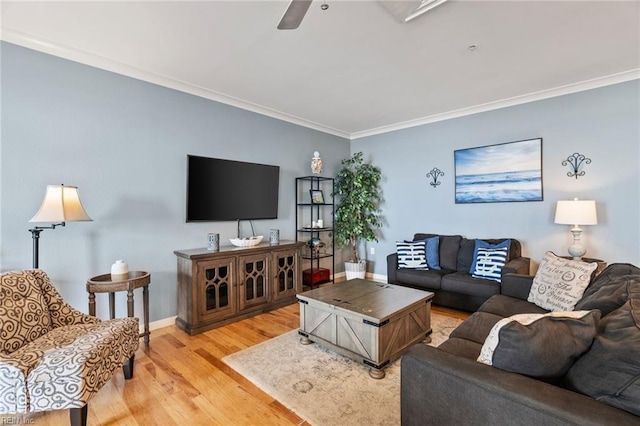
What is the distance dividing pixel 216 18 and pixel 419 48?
5.45 ft

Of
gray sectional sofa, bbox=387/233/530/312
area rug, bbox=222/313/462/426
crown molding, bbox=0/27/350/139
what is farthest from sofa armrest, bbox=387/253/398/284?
crown molding, bbox=0/27/350/139

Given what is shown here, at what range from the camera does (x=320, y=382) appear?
6.97 feet

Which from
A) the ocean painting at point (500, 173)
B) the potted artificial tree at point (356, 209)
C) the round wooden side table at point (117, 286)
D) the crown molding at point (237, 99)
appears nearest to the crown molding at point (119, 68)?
the crown molding at point (237, 99)

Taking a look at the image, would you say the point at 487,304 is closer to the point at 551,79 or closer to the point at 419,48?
the point at 419,48

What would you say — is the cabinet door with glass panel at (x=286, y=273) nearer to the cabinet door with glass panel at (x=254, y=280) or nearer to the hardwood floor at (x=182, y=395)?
the cabinet door with glass panel at (x=254, y=280)

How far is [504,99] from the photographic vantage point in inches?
149

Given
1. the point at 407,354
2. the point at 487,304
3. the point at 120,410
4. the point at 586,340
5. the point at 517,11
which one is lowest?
the point at 120,410

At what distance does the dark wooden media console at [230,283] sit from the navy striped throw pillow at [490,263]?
7.47ft

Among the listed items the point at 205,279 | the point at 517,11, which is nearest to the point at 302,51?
the point at 517,11

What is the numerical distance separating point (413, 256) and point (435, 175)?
138cm

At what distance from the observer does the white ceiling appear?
6.76 ft

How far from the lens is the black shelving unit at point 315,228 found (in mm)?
4574

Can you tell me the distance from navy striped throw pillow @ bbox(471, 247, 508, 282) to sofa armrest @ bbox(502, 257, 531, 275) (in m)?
0.10

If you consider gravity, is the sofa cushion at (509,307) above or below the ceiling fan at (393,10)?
below
